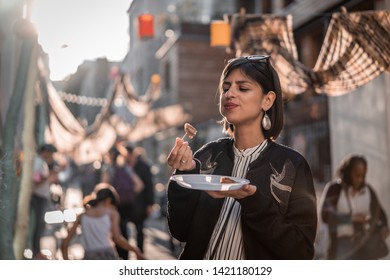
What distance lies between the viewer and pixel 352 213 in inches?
185

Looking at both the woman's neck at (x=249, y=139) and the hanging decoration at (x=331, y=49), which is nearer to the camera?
the woman's neck at (x=249, y=139)

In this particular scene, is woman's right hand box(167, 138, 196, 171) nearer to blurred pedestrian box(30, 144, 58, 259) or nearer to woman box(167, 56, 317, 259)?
woman box(167, 56, 317, 259)

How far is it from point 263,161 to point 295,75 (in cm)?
240

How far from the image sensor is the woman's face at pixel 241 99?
171 centimetres

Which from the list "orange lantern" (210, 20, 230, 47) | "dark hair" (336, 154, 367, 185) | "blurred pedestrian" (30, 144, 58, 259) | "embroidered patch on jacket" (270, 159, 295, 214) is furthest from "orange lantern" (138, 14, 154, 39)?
"embroidered patch on jacket" (270, 159, 295, 214)

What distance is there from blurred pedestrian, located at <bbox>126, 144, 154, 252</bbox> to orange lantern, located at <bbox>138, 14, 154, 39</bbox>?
65.5 inches

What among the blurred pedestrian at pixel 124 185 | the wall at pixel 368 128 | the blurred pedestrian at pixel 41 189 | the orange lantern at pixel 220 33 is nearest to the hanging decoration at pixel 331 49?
the orange lantern at pixel 220 33

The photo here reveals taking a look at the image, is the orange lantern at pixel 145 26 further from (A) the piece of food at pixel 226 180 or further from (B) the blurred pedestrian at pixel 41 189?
(A) the piece of food at pixel 226 180

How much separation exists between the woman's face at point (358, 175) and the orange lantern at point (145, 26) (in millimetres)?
2445

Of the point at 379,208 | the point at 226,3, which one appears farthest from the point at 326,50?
the point at 226,3

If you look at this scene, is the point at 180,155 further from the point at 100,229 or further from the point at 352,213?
the point at 352,213

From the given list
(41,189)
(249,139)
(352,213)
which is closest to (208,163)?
(249,139)

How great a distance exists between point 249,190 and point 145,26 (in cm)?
369
